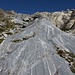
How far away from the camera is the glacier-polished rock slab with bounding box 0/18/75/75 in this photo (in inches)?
1361

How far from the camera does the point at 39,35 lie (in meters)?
49.8

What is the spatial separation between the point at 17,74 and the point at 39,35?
17.9 meters

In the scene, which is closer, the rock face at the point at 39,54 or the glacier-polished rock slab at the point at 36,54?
the glacier-polished rock slab at the point at 36,54

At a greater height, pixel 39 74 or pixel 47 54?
pixel 47 54

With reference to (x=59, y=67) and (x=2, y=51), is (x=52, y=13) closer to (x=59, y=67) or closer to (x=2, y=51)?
(x=2, y=51)

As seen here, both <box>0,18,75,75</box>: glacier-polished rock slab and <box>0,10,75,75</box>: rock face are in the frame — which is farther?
<box>0,10,75,75</box>: rock face

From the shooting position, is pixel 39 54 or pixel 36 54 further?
pixel 36 54

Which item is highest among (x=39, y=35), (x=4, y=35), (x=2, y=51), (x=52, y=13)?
(x=52, y=13)

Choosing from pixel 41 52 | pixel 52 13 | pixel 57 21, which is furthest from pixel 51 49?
pixel 52 13

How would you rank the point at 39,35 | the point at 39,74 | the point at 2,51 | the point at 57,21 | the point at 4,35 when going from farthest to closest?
the point at 57,21
the point at 4,35
the point at 39,35
the point at 2,51
the point at 39,74

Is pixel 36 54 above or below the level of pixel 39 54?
above

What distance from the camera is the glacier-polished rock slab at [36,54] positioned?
34581 mm

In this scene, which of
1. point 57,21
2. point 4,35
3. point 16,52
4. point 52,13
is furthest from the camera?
point 52,13

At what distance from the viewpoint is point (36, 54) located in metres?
39.3
